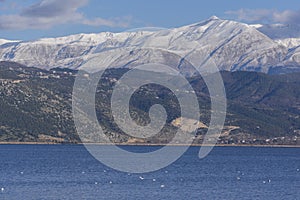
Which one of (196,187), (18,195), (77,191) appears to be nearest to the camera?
(18,195)

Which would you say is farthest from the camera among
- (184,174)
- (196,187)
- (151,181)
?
(184,174)

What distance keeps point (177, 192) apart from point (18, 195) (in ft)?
94.0

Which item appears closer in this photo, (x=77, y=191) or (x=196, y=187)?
(x=77, y=191)

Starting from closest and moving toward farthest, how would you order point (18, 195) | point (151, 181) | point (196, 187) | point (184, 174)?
point (18, 195), point (196, 187), point (151, 181), point (184, 174)

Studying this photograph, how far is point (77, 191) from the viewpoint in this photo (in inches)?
5482

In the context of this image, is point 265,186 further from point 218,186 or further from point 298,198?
point 298,198

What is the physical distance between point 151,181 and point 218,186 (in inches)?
576

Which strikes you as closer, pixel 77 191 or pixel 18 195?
pixel 18 195

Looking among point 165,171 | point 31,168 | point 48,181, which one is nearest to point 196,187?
point 48,181

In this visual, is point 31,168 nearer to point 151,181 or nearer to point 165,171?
point 165,171

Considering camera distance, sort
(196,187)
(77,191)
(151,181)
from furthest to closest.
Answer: (151,181) → (196,187) → (77,191)

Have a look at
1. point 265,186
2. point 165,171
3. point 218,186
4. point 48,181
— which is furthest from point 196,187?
point 165,171

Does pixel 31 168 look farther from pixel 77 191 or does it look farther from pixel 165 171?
pixel 77 191

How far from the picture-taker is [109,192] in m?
139
